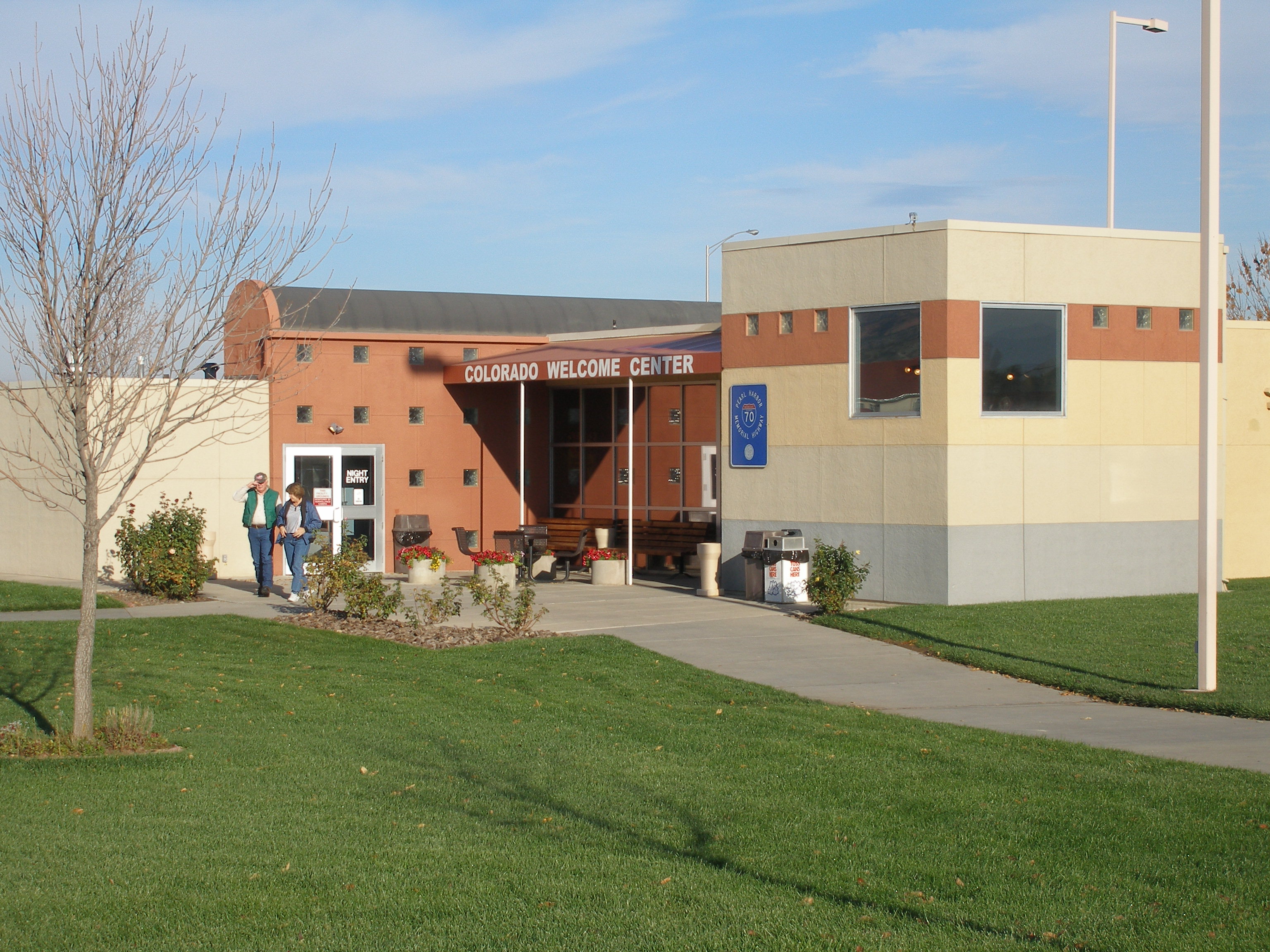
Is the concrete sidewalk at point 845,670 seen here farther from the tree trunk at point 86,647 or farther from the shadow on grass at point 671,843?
the tree trunk at point 86,647

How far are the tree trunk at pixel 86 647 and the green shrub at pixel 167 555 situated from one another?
8628 mm

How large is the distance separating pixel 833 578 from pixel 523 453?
7867 mm

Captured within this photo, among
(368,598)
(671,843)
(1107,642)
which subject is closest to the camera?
(671,843)

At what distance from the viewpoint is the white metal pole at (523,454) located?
21234 mm

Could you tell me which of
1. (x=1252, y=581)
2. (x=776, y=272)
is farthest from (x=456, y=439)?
(x=1252, y=581)

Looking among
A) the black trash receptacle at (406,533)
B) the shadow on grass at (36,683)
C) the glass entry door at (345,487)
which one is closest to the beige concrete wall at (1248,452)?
the black trash receptacle at (406,533)

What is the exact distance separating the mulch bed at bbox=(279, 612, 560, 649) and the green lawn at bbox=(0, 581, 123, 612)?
300cm

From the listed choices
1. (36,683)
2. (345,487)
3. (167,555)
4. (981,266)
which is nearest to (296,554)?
(167,555)

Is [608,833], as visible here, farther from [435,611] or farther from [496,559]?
[496,559]

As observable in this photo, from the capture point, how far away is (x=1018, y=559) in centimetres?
1709

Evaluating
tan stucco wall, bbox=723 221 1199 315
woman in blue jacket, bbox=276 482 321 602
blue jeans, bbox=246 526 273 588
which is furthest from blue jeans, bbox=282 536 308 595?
tan stucco wall, bbox=723 221 1199 315

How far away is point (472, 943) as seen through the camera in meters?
5.06

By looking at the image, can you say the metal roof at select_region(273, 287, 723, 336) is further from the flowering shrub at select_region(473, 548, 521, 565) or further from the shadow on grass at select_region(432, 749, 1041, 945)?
the shadow on grass at select_region(432, 749, 1041, 945)

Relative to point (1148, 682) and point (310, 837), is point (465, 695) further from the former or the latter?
point (1148, 682)
